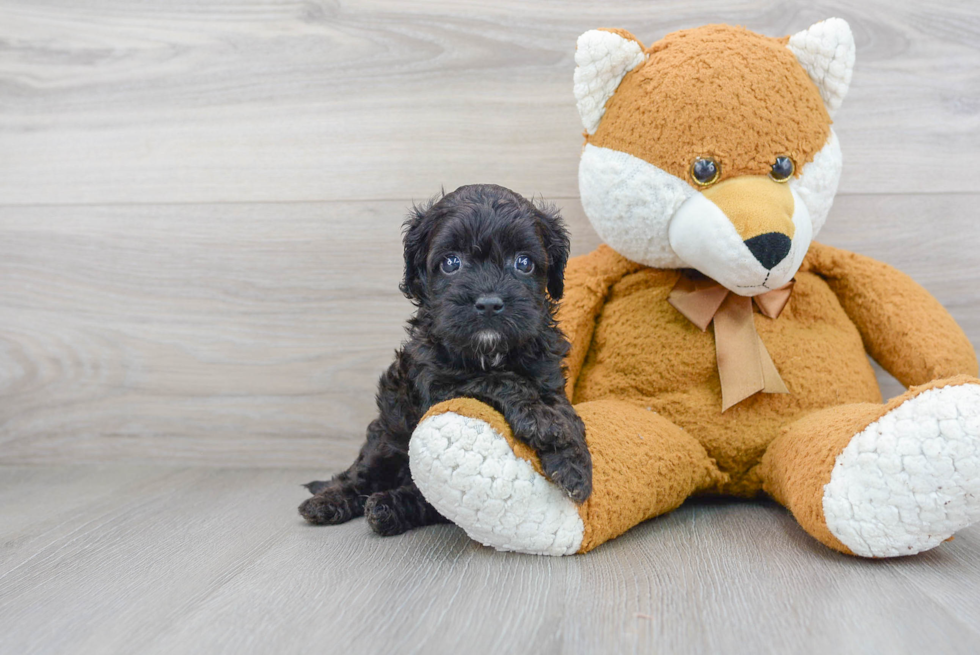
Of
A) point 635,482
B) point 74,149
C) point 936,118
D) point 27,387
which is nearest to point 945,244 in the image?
point 936,118

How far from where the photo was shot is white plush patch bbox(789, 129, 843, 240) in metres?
1.29

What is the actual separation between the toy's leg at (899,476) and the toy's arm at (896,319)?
352 mm

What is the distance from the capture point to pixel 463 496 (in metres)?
1.04

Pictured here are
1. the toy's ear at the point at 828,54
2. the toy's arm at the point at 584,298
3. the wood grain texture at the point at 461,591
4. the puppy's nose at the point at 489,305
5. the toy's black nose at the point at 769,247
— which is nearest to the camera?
the wood grain texture at the point at 461,591

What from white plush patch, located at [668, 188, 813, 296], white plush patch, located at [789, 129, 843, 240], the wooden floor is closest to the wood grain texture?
the wooden floor

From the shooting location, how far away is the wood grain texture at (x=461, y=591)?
0.83m

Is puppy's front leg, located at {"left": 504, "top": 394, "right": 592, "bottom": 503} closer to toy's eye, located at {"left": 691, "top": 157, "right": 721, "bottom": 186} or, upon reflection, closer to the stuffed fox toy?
the stuffed fox toy

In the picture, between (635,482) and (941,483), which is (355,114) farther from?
(941,483)

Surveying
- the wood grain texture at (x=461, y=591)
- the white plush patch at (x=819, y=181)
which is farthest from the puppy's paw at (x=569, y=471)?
the white plush patch at (x=819, y=181)

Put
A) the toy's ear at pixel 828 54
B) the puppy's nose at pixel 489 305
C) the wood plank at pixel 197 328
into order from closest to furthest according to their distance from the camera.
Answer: the puppy's nose at pixel 489 305, the toy's ear at pixel 828 54, the wood plank at pixel 197 328

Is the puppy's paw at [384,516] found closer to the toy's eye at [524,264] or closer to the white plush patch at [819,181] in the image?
the toy's eye at [524,264]

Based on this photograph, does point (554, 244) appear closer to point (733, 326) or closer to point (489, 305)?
point (489, 305)

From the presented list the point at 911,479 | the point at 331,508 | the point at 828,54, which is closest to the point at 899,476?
the point at 911,479

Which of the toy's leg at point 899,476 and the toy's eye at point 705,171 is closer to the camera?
the toy's leg at point 899,476
